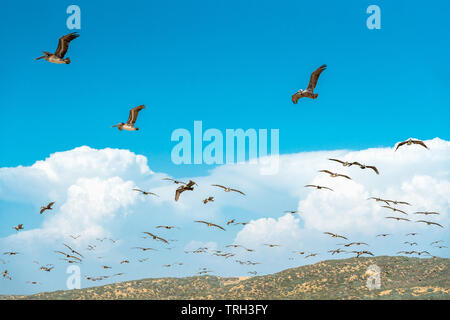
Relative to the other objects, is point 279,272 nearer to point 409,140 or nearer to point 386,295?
point 386,295

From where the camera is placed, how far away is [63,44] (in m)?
31.1

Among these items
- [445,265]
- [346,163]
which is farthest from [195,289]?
[346,163]

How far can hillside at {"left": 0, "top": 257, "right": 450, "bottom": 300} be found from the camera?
82.3 metres

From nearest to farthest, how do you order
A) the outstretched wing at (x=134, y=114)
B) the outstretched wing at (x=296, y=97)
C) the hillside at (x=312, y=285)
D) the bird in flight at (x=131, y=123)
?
the outstretched wing at (x=296, y=97) → the outstretched wing at (x=134, y=114) → the bird in flight at (x=131, y=123) → the hillside at (x=312, y=285)

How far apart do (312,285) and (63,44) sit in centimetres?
7270

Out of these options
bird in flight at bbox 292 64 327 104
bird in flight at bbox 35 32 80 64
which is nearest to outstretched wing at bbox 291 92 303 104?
bird in flight at bbox 292 64 327 104

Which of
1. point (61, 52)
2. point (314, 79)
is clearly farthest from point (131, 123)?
point (314, 79)

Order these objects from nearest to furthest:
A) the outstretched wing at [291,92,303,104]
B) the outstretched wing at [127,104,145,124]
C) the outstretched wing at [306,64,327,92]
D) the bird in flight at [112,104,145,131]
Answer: the outstretched wing at [306,64,327,92] < the outstretched wing at [291,92,303,104] < the outstretched wing at [127,104,145,124] < the bird in flight at [112,104,145,131]

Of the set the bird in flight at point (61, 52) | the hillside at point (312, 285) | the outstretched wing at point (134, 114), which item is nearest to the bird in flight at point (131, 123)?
the outstretched wing at point (134, 114)

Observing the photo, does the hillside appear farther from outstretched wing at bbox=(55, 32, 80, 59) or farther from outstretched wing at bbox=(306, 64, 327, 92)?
outstretched wing at bbox=(55, 32, 80, 59)

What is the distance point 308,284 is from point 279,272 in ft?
39.2

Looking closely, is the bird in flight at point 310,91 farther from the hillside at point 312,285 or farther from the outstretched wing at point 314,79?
the hillside at point 312,285

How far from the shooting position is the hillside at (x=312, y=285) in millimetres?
82312
